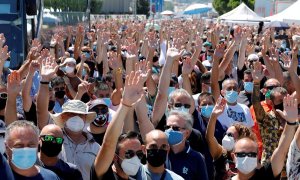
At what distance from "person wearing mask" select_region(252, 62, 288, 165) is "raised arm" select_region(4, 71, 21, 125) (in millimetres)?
2508

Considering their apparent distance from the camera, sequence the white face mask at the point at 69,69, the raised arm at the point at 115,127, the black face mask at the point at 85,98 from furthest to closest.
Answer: the white face mask at the point at 69,69, the black face mask at the point at 85,98, the raised arm at the point at 115,127

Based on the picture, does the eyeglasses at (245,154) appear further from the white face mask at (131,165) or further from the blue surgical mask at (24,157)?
the blue surgical mask at (24,157)

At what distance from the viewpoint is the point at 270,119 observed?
7383 millimetres

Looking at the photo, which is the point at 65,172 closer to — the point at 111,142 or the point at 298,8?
the point at 111,142

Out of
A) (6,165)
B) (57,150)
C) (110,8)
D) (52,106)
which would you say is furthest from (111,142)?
(110,8)

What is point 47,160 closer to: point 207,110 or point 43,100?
point 43,100

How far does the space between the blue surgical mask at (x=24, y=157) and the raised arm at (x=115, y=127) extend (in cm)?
53

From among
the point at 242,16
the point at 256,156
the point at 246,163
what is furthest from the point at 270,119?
the point at 242,16

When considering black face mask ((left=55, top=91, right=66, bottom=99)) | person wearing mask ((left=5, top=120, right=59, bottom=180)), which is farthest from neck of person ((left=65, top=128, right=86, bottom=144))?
black face mask ((left=55, top=91, right=66, bottom=99))

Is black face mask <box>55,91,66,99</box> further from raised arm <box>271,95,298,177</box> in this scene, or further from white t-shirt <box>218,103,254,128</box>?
raised arm <box>271,95,298,177</box>

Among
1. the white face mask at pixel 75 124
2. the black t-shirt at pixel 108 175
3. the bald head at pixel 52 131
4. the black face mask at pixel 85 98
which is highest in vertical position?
the bald head at pixel 52 131

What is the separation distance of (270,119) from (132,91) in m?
2.66

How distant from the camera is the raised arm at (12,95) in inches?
230

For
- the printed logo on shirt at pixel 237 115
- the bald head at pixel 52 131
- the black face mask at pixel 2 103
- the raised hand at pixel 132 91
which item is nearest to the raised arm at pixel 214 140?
the printed logo on shirt at pixel 237 115
